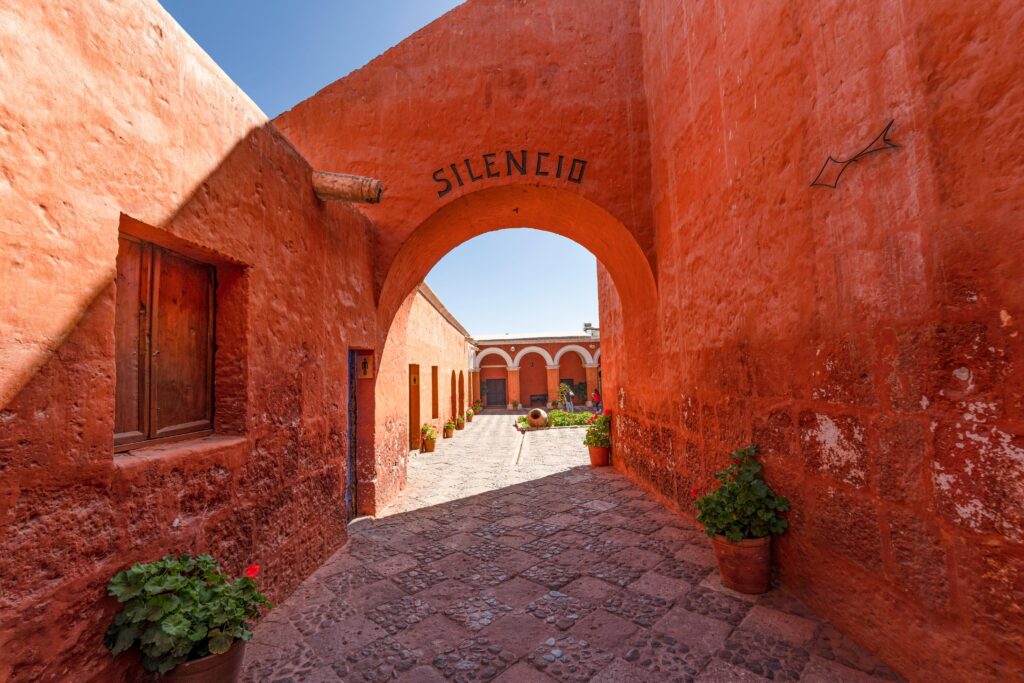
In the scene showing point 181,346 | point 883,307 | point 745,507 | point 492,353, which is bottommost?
point 745,507

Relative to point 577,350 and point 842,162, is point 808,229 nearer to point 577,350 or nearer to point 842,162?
point 842,162

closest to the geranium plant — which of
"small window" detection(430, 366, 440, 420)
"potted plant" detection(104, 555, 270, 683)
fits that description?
"potted plant" detection(104, 555, 270, 683)

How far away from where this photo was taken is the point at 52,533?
1.64 meters

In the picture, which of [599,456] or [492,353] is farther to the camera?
[492,353]

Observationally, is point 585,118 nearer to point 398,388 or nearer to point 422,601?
point 398,388

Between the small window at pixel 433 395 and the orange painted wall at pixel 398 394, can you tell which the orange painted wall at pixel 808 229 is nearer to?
the orange painted wall at pixel 398 394

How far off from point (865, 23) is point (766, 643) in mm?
3277

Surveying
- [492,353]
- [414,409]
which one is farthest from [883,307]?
[492,353]

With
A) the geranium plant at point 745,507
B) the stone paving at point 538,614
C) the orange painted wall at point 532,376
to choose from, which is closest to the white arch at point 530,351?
the orange painted wall at point 532,376

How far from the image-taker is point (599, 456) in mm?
7656

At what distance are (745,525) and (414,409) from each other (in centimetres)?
725

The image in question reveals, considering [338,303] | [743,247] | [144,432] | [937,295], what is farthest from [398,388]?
[937,295]

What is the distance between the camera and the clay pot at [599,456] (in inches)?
301

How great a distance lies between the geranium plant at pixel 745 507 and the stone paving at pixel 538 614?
1.31ft
